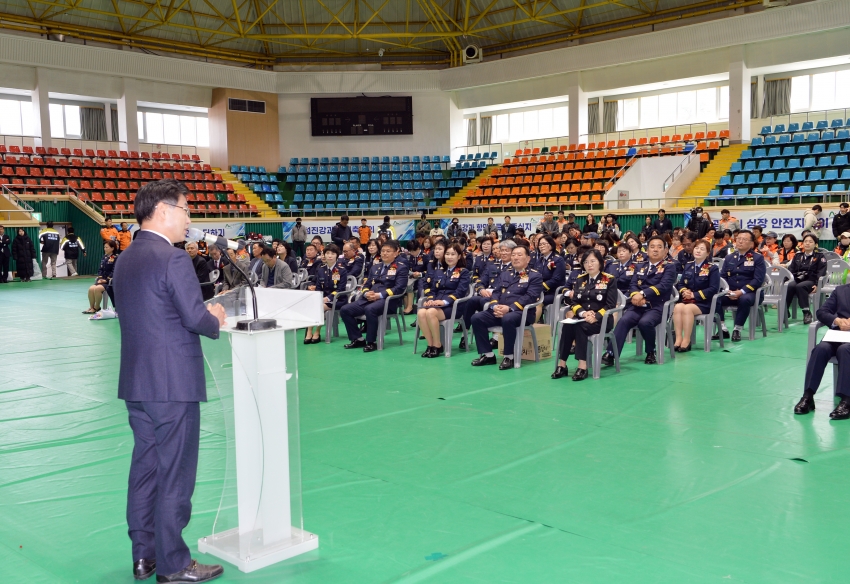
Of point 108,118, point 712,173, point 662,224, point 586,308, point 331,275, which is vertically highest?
point 108,118

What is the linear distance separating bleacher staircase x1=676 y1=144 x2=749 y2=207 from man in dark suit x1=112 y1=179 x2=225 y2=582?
19.0 metres

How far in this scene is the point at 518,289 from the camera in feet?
25.6

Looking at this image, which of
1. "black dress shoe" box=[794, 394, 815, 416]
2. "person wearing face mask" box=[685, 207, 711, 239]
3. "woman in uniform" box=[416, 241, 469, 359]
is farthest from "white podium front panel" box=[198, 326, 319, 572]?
"person wearing face mask" box=[685, 207, 711, 239]

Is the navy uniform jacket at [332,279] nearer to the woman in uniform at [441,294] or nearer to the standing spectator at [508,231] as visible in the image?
the woman in uniform at [441,294]

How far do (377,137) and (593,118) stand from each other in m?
8.53

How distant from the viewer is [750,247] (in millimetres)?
8953

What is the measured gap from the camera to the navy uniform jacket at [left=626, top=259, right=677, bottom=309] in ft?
25.0

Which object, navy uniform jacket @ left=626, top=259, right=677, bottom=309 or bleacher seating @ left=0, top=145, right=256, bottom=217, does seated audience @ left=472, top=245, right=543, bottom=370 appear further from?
bleacher seating @ left=0, top=145, right=256, bottom=217

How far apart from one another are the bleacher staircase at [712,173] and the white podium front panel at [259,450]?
18628 mm

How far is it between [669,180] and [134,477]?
68.5 ft

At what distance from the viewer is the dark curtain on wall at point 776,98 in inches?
938

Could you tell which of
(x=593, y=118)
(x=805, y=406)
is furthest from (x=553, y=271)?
(x=593, y=118)

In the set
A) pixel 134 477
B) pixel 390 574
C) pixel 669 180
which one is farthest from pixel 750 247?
pixel 669 180

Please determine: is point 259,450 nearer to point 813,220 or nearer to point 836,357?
point 836,357
